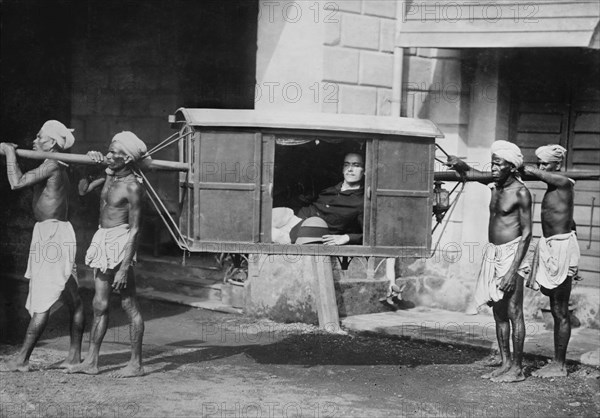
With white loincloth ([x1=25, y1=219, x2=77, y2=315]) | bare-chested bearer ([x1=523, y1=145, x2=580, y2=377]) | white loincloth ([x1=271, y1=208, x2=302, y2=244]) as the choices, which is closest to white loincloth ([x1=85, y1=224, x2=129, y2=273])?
white loincloth ([x1=25, y1=219, x2=77, y2=315])

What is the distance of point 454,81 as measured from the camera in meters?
11.0

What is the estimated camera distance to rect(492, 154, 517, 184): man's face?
7.89m

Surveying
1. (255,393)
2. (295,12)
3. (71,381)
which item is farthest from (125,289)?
(295,12)

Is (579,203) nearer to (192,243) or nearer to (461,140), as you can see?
(461,140)

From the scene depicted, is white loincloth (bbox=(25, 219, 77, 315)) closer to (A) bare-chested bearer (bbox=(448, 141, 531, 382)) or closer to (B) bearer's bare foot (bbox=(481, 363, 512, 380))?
(A) bare-chested bearer (bbox=(448, 141, 531, 382))

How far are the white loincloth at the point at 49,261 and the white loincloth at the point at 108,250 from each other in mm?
336

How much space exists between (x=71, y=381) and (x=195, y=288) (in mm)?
4556

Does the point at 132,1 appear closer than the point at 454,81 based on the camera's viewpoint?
No

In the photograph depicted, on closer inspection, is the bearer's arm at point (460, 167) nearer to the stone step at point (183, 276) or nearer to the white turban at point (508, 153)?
the white turban at point (508, 153)

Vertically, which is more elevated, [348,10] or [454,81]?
[348,10]

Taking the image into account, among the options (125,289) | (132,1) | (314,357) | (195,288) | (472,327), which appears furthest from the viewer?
(132,1)

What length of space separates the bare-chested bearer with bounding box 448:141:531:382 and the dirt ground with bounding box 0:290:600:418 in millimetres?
316

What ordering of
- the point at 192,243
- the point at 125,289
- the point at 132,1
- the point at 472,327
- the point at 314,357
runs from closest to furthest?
1. the point at 192,243
2. the point at 125,289
3. the point at 314,357
4. the point at 472,327
5. the point at 132,1

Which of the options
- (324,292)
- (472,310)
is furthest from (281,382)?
(472,310)
